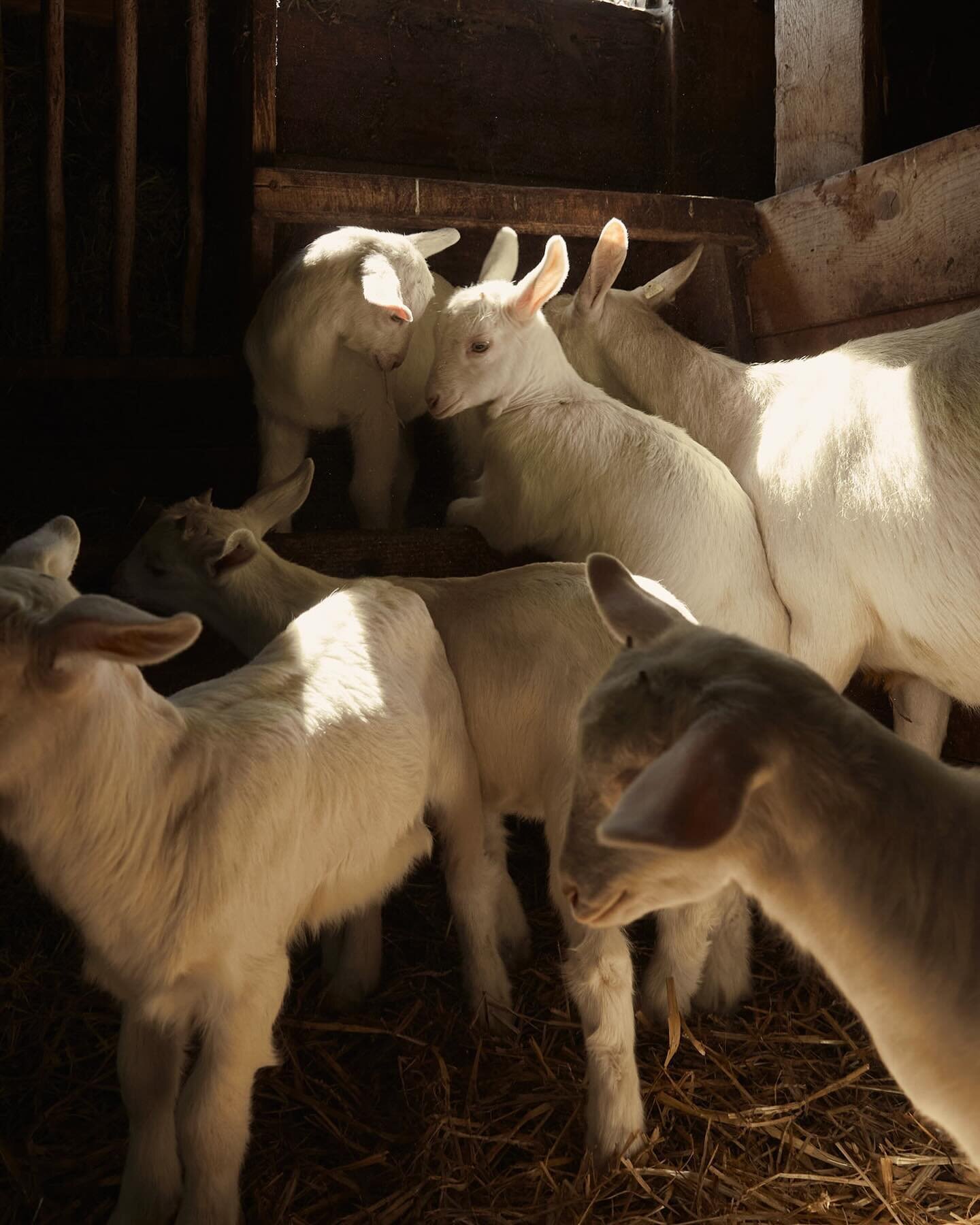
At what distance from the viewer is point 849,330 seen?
14.6ft

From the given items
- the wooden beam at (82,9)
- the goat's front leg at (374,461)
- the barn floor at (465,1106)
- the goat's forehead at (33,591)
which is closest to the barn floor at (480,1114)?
the barn floor at (465,1106)

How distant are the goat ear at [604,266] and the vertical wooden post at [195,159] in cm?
159

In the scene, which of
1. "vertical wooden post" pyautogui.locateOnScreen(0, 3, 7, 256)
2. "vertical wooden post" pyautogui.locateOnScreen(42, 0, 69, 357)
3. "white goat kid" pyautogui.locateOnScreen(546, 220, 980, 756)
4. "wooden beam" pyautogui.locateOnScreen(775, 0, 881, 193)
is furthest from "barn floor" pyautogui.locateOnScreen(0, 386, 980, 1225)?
"wooden beam" pyautogui.locateOnScreen(775, 0, 881, 193)

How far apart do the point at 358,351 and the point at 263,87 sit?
1011 millimetres

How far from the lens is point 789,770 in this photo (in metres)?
1.50

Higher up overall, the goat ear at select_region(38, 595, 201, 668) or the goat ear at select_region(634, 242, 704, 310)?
the goat ear at select_region(634, 242, 704, 310)

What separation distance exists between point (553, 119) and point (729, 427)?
2.02 m

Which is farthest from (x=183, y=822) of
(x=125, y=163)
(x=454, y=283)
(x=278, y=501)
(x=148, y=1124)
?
(x=454, y=283)

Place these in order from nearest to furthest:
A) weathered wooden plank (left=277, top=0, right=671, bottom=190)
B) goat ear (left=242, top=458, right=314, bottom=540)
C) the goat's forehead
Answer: the goat's forehead < goat ear (left=242, top=458, right=314, bottom=540) < weathered wooden plank (left=277, top=0, right=671, bottom=190)

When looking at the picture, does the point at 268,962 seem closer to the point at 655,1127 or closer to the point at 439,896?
the point at 655,1127

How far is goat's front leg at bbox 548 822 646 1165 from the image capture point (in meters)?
2.76

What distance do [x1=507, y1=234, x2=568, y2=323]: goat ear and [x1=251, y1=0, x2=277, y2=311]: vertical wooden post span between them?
103cm

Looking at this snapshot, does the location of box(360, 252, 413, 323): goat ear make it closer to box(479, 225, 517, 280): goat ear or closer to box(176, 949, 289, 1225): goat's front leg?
box(479, 225, 517, 280): goat ear

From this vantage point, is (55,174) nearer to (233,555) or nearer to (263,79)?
(263,79)
